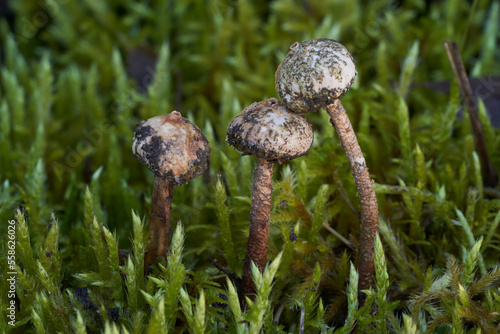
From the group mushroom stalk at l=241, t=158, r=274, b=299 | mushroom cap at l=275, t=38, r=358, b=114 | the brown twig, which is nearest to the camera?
mushroom cap at l=275, t=38, r=358, b=114

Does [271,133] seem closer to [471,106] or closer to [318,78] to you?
[318,78]

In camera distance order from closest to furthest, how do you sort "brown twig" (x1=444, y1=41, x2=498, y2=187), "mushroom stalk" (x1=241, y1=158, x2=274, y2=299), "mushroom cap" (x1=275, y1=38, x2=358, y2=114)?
"mushroom cap" (x1=275, y1=38, x2=358, y2=114)
"mushroom stalk" (x1=241, y1=158, x2=274, y2=299)
"brown twig" (x1=444, y1=41, x2=498, y2=187)

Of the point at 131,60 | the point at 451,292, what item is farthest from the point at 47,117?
the point at 451,292

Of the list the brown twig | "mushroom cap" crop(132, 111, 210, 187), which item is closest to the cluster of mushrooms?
"mushroom cap" crop(132, 111, 210, 187)

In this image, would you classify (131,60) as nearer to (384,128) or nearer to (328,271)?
(384,128)

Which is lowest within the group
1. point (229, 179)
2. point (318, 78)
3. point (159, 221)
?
point (229, 179)

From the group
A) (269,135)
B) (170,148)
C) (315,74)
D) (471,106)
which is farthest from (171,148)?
(471,106)

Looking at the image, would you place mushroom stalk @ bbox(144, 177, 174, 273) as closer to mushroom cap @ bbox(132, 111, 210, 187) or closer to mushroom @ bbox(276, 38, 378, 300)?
mushroom cap @ bbox(132, 111, 210, 187)
